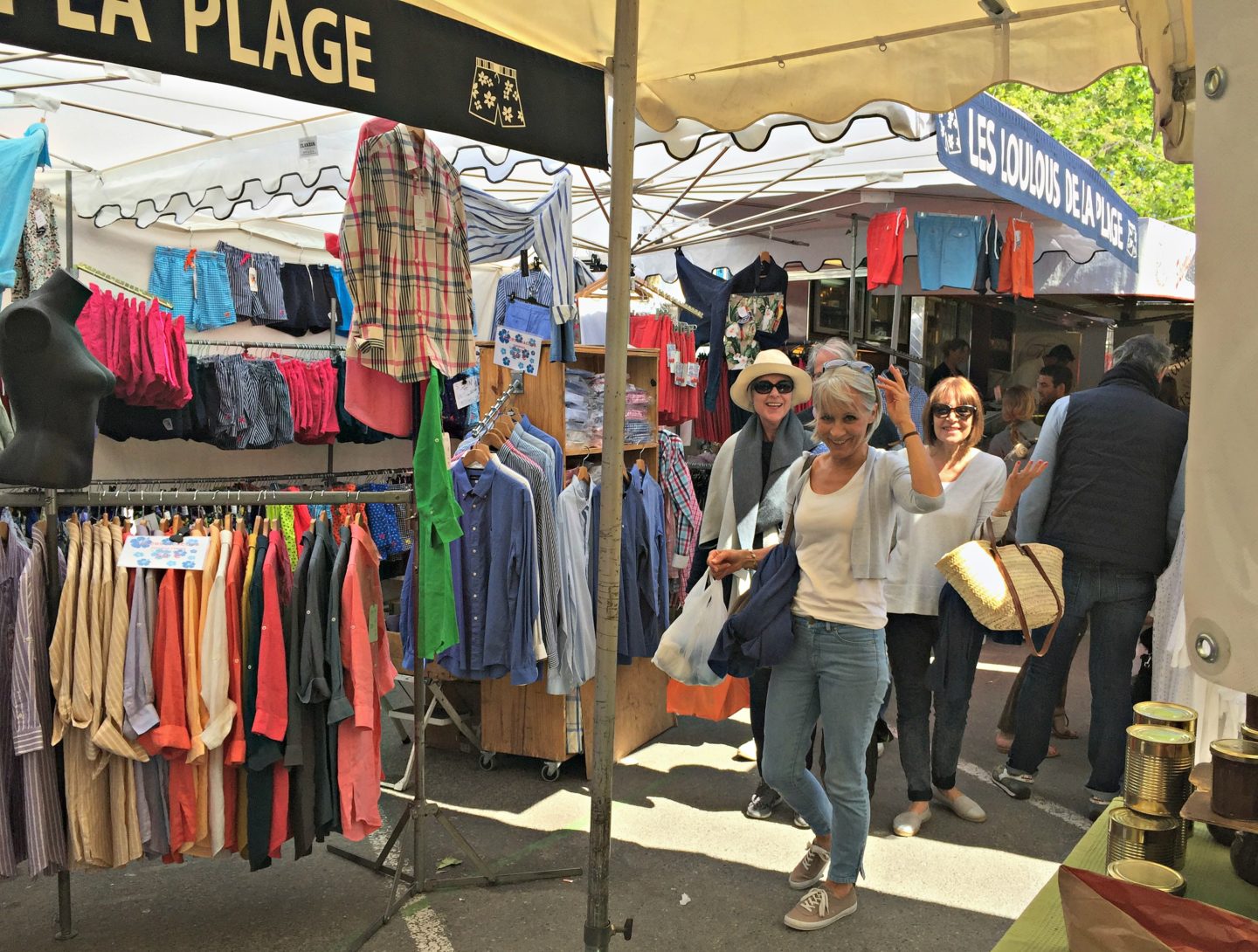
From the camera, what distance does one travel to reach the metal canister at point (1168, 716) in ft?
5.23

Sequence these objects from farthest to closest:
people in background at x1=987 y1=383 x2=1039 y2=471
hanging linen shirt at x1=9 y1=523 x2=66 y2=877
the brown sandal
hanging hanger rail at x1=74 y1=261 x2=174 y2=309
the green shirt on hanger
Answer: hanging hanger rail at x1=74 y1=261 x2=174 y2=309, people in background at x1=987 y1=383 x2=1039 y2=471, the brown sandal, the green shirt on hanger, hanging linen shirt at x1=9 y1=523 x2=66 y2=877

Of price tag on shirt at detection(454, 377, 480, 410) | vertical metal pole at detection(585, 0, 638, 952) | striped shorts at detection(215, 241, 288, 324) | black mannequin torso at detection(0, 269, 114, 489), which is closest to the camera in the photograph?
vertical metal pole at detection(585, 0, 638, 952)

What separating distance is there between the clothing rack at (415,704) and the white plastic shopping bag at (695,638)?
3.01 feet

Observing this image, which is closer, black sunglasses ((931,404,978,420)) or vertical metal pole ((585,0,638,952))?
vertical metal pole ((585,0,638,952))

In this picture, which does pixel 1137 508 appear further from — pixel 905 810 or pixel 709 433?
pixel 709 433

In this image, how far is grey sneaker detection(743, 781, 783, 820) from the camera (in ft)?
14.9

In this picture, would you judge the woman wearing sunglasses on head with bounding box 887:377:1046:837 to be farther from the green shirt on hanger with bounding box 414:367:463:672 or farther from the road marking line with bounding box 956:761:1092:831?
the green shirt on hanger with bounding box 414:367:463:672

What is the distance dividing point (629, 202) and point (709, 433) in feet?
18.9

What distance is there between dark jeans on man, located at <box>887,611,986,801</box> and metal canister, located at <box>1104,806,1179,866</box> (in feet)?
9.24

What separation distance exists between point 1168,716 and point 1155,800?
0.17 m

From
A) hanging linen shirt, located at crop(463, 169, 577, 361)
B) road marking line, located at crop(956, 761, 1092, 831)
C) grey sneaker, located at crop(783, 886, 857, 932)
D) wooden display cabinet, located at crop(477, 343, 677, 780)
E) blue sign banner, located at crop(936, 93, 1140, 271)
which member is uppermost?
blue sign banner, located at crop(936, 93, 1140, 271)

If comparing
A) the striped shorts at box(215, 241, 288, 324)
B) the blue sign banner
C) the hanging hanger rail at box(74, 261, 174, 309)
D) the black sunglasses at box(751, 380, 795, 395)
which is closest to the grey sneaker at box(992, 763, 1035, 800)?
the black sunglasses at box(751, 380, 795, 395)

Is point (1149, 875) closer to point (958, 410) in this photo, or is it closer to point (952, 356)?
point (958, 410)

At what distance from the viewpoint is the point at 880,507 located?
3.40 meters
